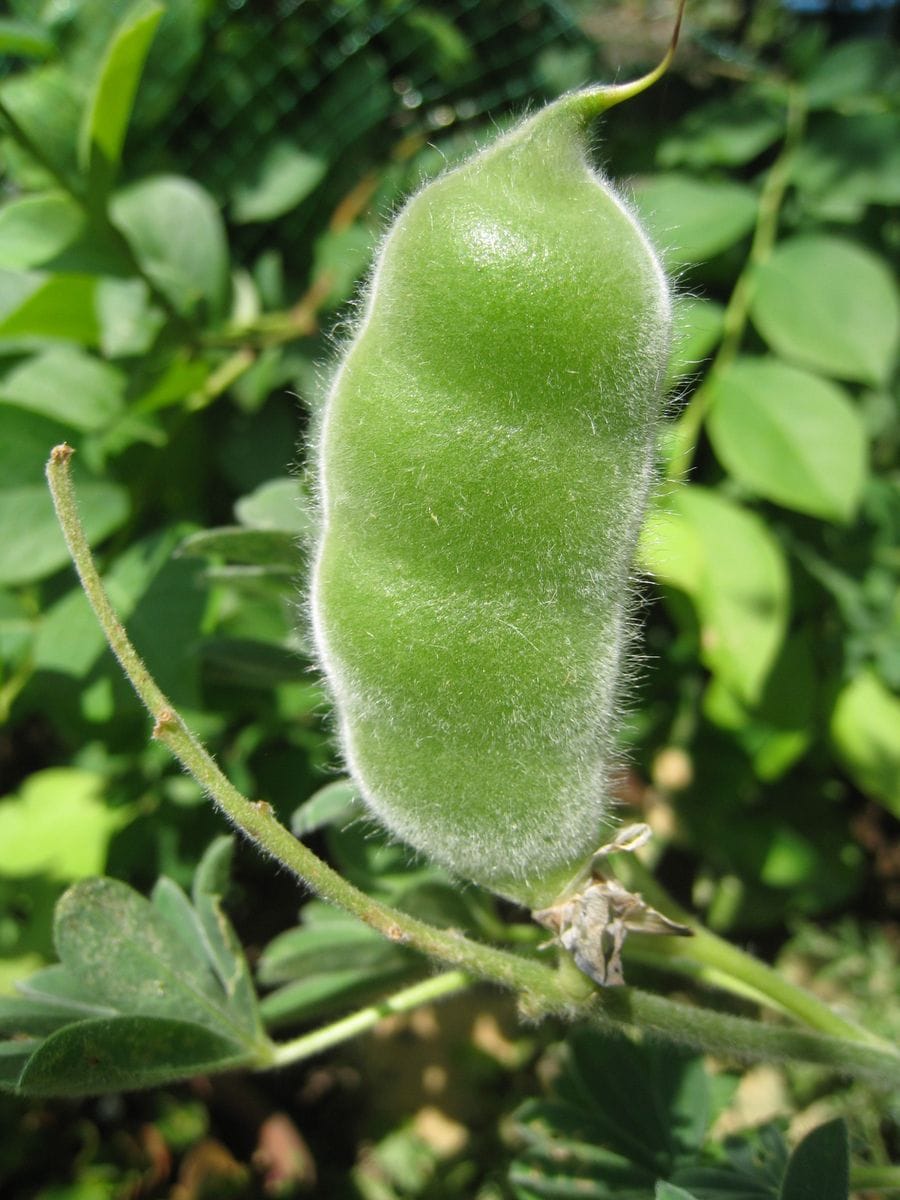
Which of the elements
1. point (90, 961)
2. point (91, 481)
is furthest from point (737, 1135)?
point (91, 481)

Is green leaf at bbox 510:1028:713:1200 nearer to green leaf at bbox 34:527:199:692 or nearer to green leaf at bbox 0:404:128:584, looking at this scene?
green leaf at bbox 34:527:199:692

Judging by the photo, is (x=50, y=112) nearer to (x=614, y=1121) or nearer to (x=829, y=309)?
(x=829, y=309)

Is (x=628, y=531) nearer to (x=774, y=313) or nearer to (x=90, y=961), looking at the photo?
(x=90, y=961)

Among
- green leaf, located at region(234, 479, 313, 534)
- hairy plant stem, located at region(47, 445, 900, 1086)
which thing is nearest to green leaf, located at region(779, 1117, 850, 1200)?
hairy plant stem, located at region(47, 445, 900, 1086)

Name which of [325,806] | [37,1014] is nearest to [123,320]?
[325,806]

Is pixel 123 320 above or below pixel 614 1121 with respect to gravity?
above

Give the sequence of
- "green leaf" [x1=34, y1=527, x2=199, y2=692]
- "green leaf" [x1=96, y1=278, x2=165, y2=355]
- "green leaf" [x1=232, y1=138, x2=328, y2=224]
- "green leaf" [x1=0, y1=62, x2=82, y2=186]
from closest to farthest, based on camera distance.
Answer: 1. "green leaf" [x1=34, y1=527, x2=199, y2=692]
2. "green leaf" [x1=96, y1=278, x2=165, y2=355]
3. "green leaf" [x1=0, y1=62, x2=82, y2=186]
4. "green leaf" [x1=232, y1=138, x2=328, y2=224]

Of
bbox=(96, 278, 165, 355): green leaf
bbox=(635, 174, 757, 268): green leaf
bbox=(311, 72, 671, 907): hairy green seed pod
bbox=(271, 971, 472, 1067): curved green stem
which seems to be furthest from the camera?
bbox=(635, 174, 757, 268): green leaf

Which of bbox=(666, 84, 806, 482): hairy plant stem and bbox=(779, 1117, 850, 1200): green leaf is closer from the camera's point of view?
bbox=(779, 1117, 850, 1200): green leaf
